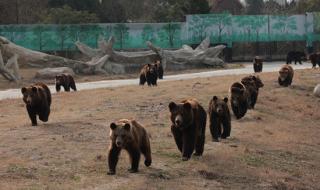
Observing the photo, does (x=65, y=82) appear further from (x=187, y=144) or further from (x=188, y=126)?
(x=188, y=126)

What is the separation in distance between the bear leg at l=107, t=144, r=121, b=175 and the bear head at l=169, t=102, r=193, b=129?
149 cm

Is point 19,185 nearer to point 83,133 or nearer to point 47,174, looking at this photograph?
point 47,174

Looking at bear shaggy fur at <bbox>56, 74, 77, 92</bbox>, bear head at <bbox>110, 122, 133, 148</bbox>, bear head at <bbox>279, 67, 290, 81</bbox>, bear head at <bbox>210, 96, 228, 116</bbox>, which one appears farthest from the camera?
bear shaggy fur at <bbox>56, 74, 77, 92</bbox>

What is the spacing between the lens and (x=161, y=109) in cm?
2031

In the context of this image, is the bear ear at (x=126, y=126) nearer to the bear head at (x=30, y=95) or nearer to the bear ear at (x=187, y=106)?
the bear ear at (x=187, y=106)

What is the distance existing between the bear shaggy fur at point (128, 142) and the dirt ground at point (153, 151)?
0.26 m

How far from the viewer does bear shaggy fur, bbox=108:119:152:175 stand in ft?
34.5

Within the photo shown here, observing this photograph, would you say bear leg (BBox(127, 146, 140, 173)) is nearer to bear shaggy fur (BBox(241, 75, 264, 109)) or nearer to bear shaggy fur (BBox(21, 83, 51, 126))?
bear shaggy fur (BBox(21, 83, 51, 126))

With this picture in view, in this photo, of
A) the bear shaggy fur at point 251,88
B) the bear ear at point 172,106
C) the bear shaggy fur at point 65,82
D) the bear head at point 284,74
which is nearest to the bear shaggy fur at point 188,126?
the bear ear at point 172,106

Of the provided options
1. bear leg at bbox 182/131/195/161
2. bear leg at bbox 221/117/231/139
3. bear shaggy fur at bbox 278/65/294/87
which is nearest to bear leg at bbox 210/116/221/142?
bear leg at bbox 221/117/231/139

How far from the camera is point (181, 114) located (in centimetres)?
1190

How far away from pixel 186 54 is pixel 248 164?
34.0m

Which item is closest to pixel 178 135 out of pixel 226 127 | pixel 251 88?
pixel 226 127

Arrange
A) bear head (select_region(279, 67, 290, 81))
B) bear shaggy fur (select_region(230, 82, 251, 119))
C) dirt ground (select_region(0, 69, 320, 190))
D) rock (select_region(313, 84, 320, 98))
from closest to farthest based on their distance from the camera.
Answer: dirt ground (select_region(0, 69, 320, 190)), bear shaggy fur (select_region(230, 82, 251, 119)), rock (select_region(313, 84, 320, 98)), bear head (select_region(279, 67, 290, 81))
